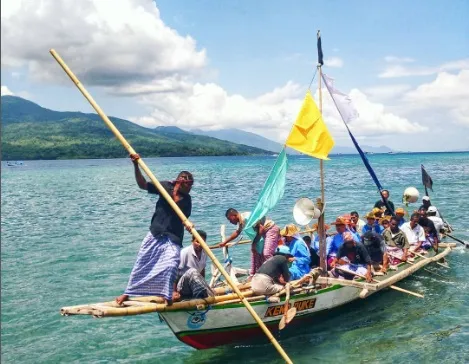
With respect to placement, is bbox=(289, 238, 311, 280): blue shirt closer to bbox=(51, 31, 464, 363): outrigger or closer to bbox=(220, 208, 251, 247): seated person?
bbox=(51, 31, 464, 363): outrigger

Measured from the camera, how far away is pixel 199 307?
914 centimetres

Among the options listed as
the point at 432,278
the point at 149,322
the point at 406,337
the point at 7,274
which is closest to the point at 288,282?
the point at 406,337

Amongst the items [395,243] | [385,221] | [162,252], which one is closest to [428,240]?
[385,221]

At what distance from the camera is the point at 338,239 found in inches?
522

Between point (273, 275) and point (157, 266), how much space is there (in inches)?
113

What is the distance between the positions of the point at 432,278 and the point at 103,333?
36.4ft

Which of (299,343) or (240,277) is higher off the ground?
(240,277)

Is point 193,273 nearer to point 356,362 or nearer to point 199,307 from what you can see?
point 199,307

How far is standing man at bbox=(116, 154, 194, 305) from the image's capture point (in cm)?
870

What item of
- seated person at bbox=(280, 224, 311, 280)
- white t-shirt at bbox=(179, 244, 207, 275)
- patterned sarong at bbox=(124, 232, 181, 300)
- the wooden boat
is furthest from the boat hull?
white t-shirt at bbox=(179, 244, 207, 275)

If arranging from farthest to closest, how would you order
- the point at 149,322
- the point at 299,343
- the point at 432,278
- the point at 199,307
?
the point at 432,278 → the point at 149,322 → the point at 299,343 → the point at 199,307

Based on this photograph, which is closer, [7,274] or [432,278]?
[432,278]

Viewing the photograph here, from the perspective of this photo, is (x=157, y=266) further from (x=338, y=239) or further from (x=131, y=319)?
(x=338, y=239)

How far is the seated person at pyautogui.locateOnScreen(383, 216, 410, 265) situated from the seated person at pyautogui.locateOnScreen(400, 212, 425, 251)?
119cm
